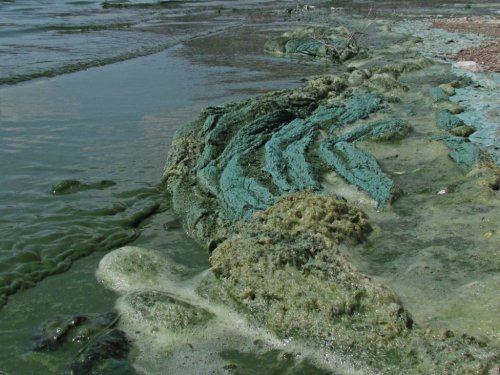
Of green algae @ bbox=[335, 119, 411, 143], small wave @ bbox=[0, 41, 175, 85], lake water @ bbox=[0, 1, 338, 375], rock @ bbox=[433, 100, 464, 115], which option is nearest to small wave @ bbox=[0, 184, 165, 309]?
lake water @ bbox=[0, 1, 338, 375]

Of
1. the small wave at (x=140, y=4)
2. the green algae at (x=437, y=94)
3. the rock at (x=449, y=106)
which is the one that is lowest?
the small wave at (x=140, y=4)

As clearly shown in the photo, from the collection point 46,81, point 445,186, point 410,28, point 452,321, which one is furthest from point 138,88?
point 410,28

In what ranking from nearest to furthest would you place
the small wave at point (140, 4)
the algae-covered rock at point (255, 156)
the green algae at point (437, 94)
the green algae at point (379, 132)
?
the algae-covered rock at point (255, 156)
the green algae at point (379, 132)
the green algae at point (437, 94)
the small wave at point (140, 4)

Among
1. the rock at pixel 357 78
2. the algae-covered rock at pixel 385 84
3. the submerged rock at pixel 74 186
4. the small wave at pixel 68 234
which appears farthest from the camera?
the rock at pixel 357 78

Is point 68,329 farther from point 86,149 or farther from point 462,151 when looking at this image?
point 462,151

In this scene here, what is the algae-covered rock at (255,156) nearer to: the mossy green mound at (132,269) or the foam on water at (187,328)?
the mossy green mound at (132,269)

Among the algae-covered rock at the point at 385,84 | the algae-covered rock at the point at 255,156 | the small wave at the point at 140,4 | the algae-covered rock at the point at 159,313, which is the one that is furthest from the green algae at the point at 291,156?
the small wave at the point at 140,4

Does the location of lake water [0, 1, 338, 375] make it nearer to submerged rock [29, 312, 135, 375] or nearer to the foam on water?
submerged rock [29, 312, 135, 375]

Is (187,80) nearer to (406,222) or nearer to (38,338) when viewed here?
(406,222)
